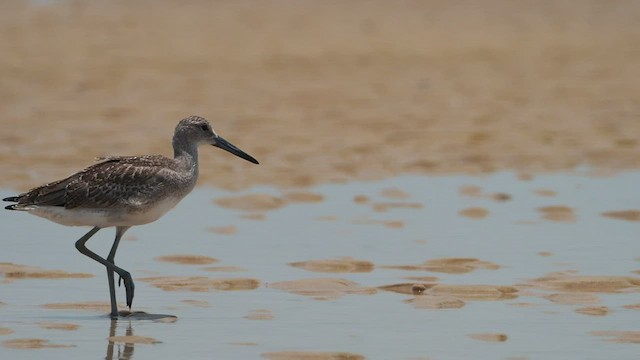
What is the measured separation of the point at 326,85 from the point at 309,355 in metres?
14.6

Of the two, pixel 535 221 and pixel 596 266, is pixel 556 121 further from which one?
pixel 596 266

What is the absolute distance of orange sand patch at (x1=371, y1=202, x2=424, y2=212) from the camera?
41.1 ft

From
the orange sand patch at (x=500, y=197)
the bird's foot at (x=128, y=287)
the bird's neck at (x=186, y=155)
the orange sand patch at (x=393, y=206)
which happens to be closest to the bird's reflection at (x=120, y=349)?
the bird's foot at (x=128, y=287)

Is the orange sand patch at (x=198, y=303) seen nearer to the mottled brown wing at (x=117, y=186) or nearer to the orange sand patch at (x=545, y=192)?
the mottled brown wing at (x=117, y=186)

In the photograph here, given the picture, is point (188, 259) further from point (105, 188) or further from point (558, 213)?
point (558, 213)

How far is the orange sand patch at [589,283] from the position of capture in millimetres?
9086

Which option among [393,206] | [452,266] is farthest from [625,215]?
[452,266]

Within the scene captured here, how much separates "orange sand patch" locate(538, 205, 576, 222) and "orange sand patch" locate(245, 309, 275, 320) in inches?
161

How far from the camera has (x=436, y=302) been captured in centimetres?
867

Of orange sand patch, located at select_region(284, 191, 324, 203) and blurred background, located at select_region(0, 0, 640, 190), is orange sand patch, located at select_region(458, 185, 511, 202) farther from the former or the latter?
orange sand patch, located at select_region(284, 191, 324, 203)

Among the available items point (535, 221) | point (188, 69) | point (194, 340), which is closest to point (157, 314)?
point (194, 340)

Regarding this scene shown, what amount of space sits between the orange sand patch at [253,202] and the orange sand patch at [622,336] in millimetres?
5056

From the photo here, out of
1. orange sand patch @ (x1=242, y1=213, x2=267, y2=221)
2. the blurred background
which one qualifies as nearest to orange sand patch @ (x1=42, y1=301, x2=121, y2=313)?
orange sand patch @ (x1=242, y1=213, x2=267, y2=221)

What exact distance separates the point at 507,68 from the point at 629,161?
28.4 feet
